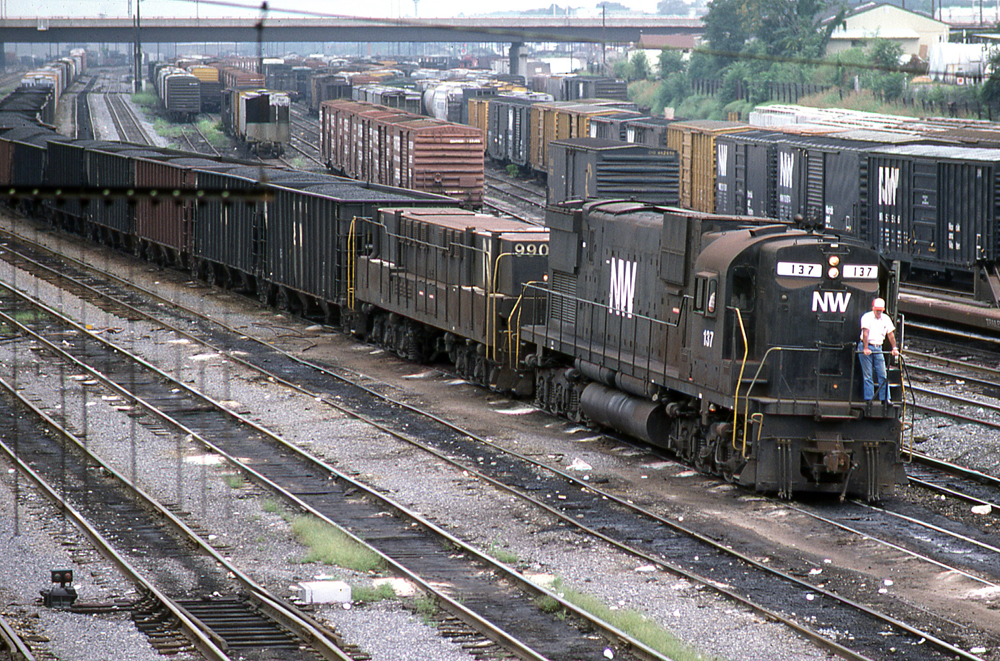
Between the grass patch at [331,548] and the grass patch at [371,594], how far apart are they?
27.7 inches

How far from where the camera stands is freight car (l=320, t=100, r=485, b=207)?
151 ft

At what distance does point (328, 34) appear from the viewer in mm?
126688

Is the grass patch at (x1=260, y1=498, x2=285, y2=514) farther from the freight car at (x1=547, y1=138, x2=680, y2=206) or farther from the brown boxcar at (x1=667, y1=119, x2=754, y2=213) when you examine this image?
the brown boxcar at (x1=667, y1=119, x2=754, y2=213)

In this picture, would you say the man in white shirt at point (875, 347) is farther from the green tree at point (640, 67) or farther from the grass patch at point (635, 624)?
the green tree at point (640, 67)

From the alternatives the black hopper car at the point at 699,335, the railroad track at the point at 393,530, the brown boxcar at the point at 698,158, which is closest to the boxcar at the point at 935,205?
the black hopper car at the point at 699,335

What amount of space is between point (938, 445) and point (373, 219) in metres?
13.0

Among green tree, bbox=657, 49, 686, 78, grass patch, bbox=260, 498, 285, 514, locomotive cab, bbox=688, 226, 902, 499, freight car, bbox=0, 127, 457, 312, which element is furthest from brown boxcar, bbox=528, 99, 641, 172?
green tree, bbox=657, 49, 686, 78

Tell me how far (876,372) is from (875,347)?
325 millimetres

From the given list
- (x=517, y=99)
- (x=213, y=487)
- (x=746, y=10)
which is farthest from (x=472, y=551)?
(x=746, y=10)

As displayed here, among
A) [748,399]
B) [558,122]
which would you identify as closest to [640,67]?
[558,122]

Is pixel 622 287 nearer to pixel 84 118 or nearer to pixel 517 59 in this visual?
pixel 84 118

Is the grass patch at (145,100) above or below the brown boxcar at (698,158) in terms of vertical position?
above

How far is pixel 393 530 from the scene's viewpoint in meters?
14.5

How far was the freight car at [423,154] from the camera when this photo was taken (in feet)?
151
